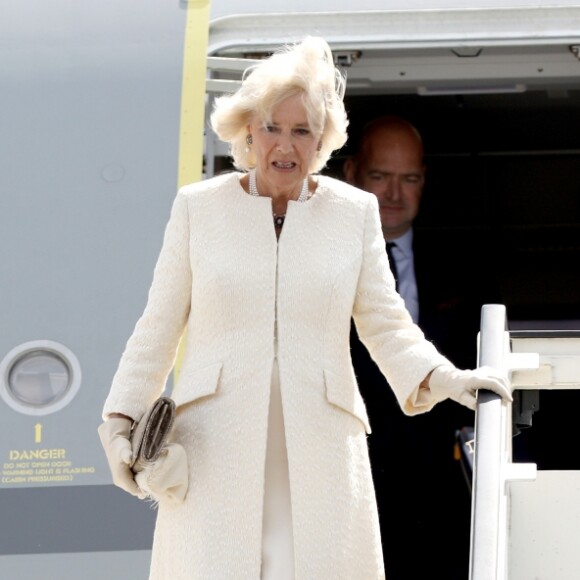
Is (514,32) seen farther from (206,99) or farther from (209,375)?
(209,375)

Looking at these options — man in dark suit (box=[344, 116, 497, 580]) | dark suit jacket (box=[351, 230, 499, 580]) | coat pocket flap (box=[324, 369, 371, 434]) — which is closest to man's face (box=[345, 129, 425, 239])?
man in dark suit (box=[344, 116, 497, 580])

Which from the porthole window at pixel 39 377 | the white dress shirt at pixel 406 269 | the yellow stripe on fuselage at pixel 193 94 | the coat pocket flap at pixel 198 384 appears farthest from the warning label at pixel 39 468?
the coat pocket flap at pixel 198 384

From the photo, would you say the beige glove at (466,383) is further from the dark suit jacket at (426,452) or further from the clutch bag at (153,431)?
the dark suit jacket at (426,452)

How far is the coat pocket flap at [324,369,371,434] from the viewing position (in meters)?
2.51

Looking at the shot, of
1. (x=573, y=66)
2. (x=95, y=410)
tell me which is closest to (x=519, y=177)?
(x=573, y=66)

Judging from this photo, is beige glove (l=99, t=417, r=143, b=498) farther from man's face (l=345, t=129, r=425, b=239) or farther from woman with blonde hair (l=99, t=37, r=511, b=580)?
man's face (l=345, t=129, r=425, b=239)

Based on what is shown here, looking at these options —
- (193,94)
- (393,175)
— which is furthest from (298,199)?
(393,175)

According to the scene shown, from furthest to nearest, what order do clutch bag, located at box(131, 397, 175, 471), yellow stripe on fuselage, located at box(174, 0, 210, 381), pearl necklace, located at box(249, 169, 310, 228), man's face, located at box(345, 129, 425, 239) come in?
man's face, located at box(345, 129, 425, 239) → yellow stripe on fuselage, located at box(174, 0, 210, 381) → pearl necklace, located at box(249, 169, 310, 228) → clutch bag, located at box(131, 397, 175, 471)

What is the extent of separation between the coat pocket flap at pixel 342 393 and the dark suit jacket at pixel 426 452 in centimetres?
146

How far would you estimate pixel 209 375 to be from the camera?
8.22ft

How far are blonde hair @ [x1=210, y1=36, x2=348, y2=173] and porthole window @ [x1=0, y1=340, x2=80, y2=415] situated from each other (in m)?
1.23

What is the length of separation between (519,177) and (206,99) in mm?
2337

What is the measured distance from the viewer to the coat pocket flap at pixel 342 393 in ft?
8.25

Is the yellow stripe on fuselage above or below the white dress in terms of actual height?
above
